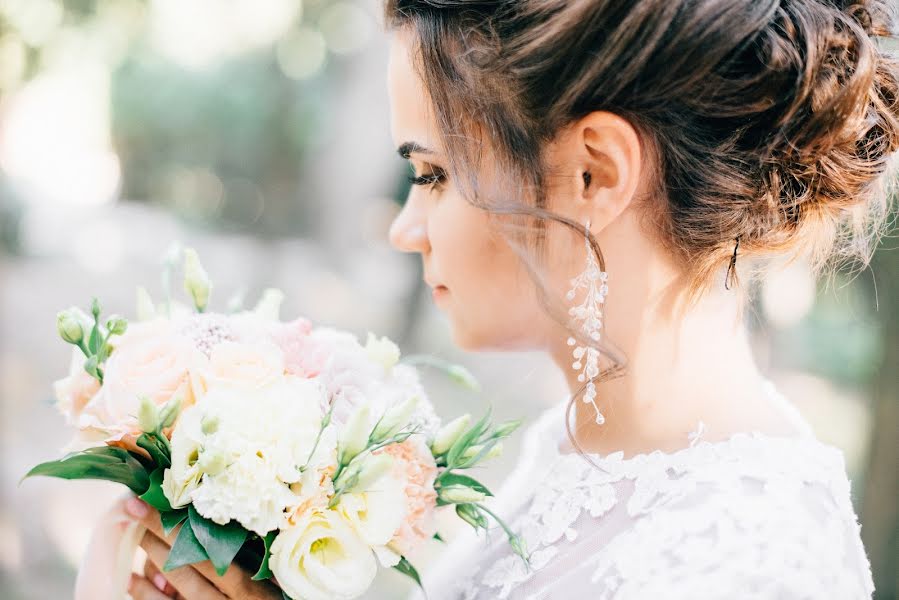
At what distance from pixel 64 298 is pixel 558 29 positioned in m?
8.16

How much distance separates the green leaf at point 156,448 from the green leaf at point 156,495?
0.07 ft

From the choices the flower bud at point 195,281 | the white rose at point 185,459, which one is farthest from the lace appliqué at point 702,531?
the flower bud at point 195,281

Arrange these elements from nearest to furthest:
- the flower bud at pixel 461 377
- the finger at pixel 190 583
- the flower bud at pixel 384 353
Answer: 1. the finger at pixel 190 583
2. the flower bud at pixel 384 353
3. the flower bud at pixel 461 377

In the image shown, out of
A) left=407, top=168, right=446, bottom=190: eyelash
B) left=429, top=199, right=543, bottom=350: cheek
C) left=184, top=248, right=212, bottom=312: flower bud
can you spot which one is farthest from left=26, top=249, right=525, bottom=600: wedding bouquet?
left=407, top=168, right=446, bottom=190: eyelash

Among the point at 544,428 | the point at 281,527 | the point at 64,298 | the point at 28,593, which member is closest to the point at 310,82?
the point at 64,298

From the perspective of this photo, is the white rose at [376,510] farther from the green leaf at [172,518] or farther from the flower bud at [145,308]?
the flower bud at [145,308]

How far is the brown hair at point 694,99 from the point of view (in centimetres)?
128

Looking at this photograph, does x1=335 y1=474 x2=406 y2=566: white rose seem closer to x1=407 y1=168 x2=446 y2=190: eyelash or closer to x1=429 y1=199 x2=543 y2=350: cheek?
x1=429 y1=199 x2=543 y2=350: cheek

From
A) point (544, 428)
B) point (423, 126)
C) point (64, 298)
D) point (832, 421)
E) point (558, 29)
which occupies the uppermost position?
point (558, 29)

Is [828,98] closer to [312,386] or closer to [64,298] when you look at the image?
[312,386]

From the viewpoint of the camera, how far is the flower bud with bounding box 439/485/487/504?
1417 millimetres

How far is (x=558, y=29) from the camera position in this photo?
51.4 inches

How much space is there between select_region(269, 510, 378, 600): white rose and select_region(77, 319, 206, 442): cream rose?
29cm

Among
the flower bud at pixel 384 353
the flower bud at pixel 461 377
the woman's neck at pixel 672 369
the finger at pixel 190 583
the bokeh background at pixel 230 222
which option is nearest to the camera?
the finger at pixel 190 583
